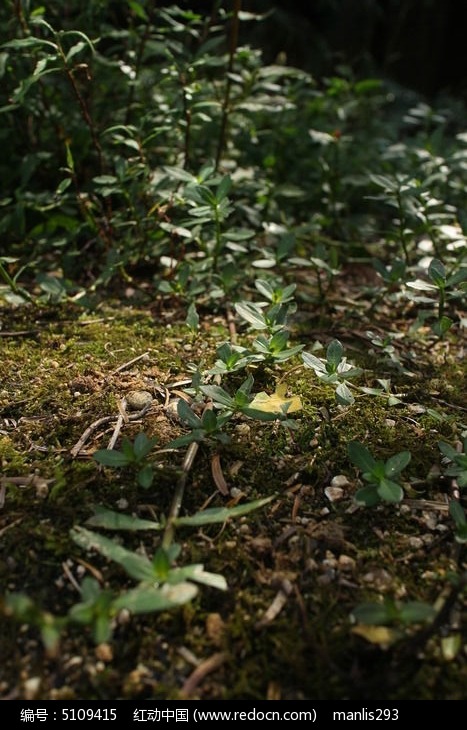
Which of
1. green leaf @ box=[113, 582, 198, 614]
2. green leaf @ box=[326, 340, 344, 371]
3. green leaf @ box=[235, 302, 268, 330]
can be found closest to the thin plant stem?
green leaf @ box=[235, 302, 268, 330]

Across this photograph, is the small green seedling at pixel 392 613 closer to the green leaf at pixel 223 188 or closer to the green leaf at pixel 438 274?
the green leaf at pixel 438 274

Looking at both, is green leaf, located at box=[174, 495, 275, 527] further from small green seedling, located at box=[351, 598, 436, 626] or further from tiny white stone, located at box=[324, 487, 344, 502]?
small green seedling, located at box=[351, 598, 436, 626]

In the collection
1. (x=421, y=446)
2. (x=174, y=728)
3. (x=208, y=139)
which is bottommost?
(x=174, y=728)

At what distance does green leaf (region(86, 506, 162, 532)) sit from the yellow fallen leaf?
409mm

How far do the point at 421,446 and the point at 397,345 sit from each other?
541mm

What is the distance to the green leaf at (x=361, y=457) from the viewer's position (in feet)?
4.56

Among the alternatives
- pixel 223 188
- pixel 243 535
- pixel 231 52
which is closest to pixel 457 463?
pixel 243 535

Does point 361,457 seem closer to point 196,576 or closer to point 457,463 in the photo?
point 457,463

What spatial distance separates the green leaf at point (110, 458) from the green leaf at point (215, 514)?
18 centimetres

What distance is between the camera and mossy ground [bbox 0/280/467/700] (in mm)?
1131

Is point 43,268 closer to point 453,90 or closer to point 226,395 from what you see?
point 226,395

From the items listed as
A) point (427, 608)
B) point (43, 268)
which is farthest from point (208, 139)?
point (427, 608)

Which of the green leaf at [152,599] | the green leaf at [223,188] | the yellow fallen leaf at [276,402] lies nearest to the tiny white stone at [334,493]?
the yellow fallen leaf at [276,402]

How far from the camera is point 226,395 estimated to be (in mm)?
1542
